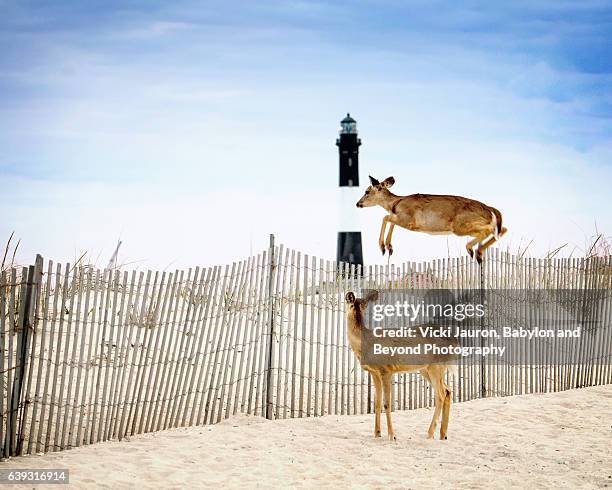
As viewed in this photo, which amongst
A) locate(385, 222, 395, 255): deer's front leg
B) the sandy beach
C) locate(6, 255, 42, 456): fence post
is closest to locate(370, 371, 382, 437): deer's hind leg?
the sandy beach

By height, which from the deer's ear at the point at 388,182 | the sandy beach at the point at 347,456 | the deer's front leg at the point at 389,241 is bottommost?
the sandy beach at the point at 347,456

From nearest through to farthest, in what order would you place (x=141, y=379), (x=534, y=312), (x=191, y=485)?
(x=191, y=485) → (x=141, y=379) → (x=534, y=312)

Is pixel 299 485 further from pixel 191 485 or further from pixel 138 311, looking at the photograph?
pixel 138 311

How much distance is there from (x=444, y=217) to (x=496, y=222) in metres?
0.51

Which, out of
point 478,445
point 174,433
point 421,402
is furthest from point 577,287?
point 174,433

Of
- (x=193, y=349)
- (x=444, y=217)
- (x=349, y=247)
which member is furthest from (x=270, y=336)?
(x=349, y=247)

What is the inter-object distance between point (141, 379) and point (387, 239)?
9.61 ft

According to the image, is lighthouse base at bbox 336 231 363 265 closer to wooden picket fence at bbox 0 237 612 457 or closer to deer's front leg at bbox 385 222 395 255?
wooden picket fence at bbox 0 237 612 457

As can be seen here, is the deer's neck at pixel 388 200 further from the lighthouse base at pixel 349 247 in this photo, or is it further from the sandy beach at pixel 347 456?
the lighthouse base at pixel 349 247

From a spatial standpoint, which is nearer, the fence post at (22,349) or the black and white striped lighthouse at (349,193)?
the fence post at (22,349)

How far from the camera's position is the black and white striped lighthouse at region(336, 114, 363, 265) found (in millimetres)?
22656

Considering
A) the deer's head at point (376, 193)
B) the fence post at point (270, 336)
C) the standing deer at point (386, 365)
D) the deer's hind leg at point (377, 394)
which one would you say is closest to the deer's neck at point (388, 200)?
the deer's head at point (376, 193)

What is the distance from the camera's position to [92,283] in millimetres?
7602

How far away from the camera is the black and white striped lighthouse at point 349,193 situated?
22656 millimetres
